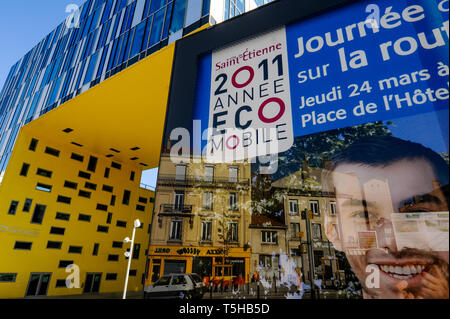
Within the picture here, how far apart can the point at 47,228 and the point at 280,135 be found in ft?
74.5

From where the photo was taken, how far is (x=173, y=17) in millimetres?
12617

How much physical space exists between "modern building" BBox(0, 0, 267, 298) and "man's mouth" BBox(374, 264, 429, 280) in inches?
410

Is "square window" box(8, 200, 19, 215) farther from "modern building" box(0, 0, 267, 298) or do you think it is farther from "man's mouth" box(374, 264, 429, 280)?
"man's mouth" box(374, 264, 429, 280)

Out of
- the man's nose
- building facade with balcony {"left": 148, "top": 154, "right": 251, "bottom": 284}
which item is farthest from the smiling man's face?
building facade with balcony {"left": 148, "top": 154, "right": 251, "bottom": 284}

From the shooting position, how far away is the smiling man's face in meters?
4.45

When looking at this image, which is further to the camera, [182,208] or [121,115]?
[121,115]

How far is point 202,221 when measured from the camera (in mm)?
6605

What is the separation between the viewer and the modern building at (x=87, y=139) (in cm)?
1411

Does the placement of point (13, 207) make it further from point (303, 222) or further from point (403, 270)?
point (403, 270)

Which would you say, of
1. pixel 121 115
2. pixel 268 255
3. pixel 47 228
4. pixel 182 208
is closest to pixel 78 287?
pixel 47 228

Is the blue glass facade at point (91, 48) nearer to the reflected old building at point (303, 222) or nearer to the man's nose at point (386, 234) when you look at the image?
the reflected old building at point (303, 222)

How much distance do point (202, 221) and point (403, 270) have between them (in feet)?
13.9

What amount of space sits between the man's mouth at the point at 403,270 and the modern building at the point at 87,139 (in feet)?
34.1
